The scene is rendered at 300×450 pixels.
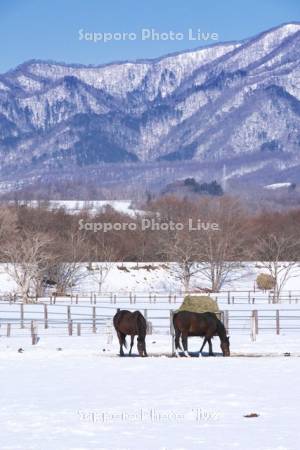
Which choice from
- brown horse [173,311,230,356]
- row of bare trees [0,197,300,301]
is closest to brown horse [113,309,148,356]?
brown horse [173,311,230,356]

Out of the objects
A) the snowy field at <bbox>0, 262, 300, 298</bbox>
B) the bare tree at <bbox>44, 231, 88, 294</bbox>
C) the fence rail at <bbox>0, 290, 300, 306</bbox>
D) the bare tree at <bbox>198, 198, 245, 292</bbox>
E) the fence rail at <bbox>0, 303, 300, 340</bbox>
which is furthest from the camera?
the bare tree at <bbox>198, 198, 245, 292</bbox>

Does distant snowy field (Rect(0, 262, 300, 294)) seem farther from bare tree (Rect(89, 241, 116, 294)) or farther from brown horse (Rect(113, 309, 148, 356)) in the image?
brown horse (Rect(113, 309, 148, 356))

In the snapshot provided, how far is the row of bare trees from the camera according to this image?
6594 centimetres

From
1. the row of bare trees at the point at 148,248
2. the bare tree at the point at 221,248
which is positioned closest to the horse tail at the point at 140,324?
the row of bare trees at the point at 148,248

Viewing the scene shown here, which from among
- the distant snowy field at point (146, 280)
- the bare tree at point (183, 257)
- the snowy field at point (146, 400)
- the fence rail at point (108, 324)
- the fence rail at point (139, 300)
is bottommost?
the snowy field at point (146, 400)

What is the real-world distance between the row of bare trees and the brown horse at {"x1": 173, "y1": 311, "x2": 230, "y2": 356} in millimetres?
33497

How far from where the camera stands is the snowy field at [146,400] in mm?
12719

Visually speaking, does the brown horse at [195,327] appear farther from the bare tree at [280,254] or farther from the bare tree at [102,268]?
the bare tree at [280,254]

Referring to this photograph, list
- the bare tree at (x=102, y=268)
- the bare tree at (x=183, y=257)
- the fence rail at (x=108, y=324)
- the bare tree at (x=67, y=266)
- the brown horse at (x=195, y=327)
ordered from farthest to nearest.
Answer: the bare tree at (x=183, y=257), the bare tree at (x=102, y=268), the bare tree at (x=67, y=266), the fence rail at (x=108, y=324), the brown horse at (x=195, y=327)

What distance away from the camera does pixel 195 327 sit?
22578mm

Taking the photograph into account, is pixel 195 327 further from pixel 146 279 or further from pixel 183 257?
pixel 183 257

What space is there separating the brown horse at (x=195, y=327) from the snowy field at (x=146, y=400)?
0.53 m

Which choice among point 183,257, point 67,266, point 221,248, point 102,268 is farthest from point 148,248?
point 67,266

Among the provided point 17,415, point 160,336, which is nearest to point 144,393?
point 17,415
